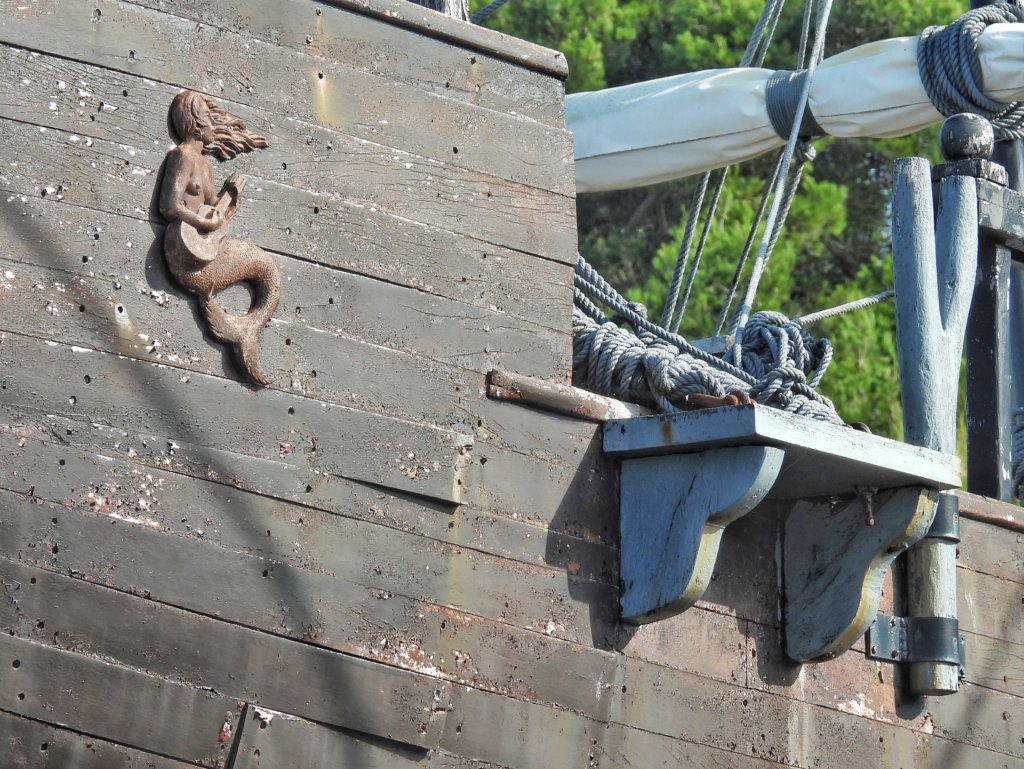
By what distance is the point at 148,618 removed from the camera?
2.81 meters

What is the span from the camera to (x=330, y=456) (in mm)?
3049

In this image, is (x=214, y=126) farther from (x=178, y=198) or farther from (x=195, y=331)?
(x=195, y=331)

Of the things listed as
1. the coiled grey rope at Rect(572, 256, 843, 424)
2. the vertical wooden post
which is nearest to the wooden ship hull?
the coiled grey rope at Rect(572, 256, 843, 424)

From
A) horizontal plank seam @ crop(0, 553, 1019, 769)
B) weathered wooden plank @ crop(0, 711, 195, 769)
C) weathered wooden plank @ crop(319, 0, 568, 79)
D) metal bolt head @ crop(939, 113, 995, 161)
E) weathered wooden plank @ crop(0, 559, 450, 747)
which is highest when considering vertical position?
metal bolt head @ crop(939, 113, 995, 161)

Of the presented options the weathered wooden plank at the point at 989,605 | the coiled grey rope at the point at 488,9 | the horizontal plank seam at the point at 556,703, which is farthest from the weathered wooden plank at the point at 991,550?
the coiled grey rope at the point at 488,9

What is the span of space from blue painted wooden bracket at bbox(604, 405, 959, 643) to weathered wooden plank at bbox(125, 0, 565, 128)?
0.75 meters

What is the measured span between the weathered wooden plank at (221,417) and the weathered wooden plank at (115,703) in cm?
41

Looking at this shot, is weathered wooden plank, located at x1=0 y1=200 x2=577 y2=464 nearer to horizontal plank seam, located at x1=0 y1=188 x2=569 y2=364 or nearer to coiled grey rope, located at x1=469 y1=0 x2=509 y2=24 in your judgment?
horizontal plank seam, located at x1=0 y1=188 x2=569 y2=364

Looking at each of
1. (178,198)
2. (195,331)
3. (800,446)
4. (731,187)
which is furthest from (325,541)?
(731,187)

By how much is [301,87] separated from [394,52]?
0.81 ft

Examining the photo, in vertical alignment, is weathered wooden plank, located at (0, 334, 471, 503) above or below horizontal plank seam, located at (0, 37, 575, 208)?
below

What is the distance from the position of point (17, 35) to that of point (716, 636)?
189cm

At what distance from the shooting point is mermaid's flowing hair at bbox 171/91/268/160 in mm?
3021

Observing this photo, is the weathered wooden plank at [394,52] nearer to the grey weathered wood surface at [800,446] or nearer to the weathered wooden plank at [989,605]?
the grey weathered wood surface at [800,446]
